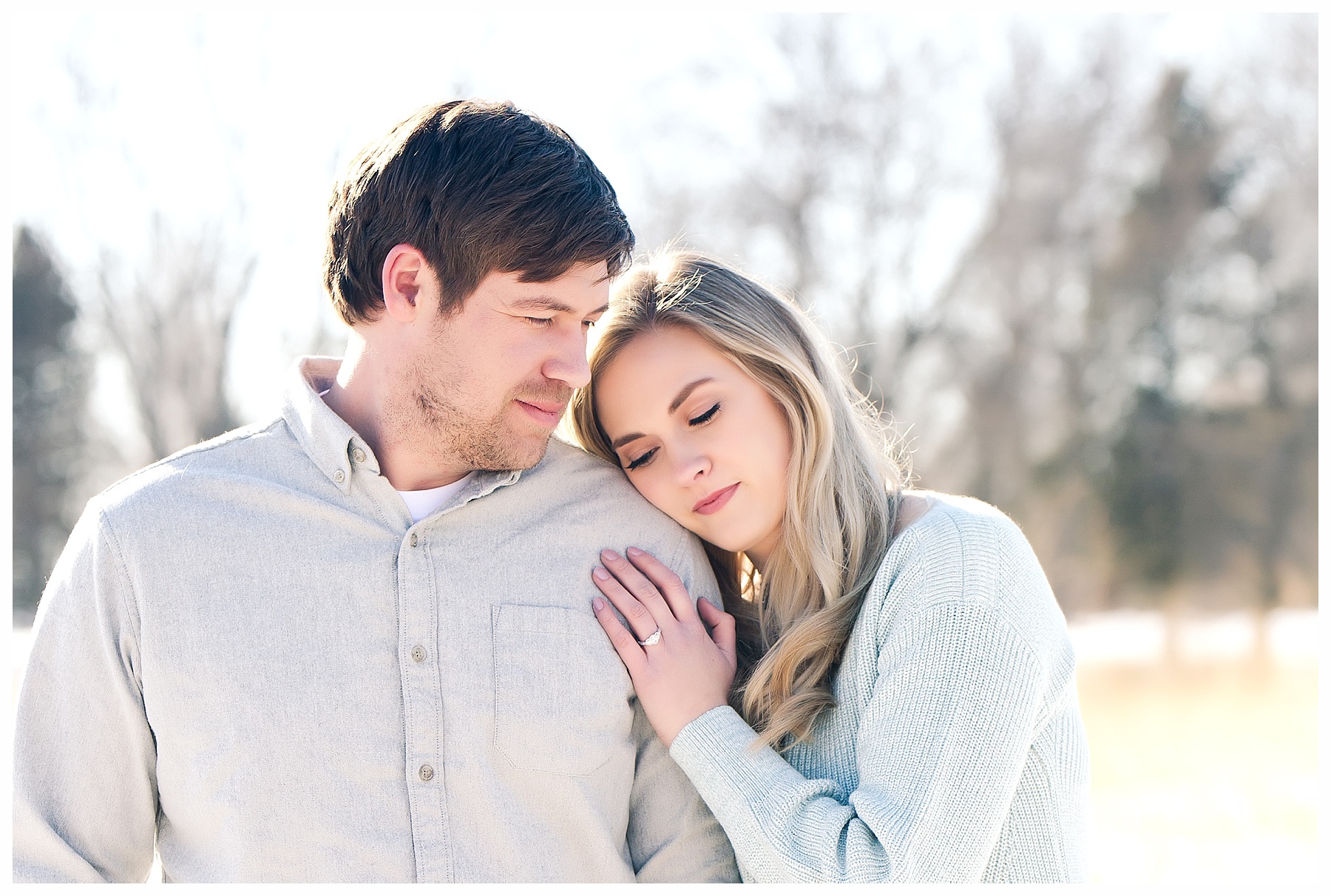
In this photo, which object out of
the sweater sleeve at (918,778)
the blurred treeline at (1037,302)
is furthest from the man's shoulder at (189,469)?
the blurred treeline at (1037,302)

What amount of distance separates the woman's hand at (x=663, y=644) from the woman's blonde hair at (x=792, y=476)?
11cm

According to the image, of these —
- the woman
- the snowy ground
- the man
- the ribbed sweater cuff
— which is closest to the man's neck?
the man

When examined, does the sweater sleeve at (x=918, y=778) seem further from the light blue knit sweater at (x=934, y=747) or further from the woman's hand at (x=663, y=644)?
the woman's hand at (x=663, y=644)

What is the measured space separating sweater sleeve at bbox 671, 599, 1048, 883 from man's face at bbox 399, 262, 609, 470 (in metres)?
0.79

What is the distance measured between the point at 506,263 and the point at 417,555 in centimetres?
60

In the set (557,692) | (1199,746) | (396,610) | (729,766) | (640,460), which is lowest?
(1199,746)

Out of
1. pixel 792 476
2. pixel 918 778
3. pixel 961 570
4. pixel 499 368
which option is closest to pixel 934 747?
pixel 918 778

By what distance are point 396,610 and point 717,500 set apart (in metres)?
0.72

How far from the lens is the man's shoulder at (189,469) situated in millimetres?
2238

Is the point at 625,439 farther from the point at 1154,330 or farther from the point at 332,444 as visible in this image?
the point at 1154,330

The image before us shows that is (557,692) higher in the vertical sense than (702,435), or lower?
lower

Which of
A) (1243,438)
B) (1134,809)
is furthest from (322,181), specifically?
(1243,438)

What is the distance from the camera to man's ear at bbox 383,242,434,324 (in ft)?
8.00

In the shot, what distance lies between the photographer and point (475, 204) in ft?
7.82
